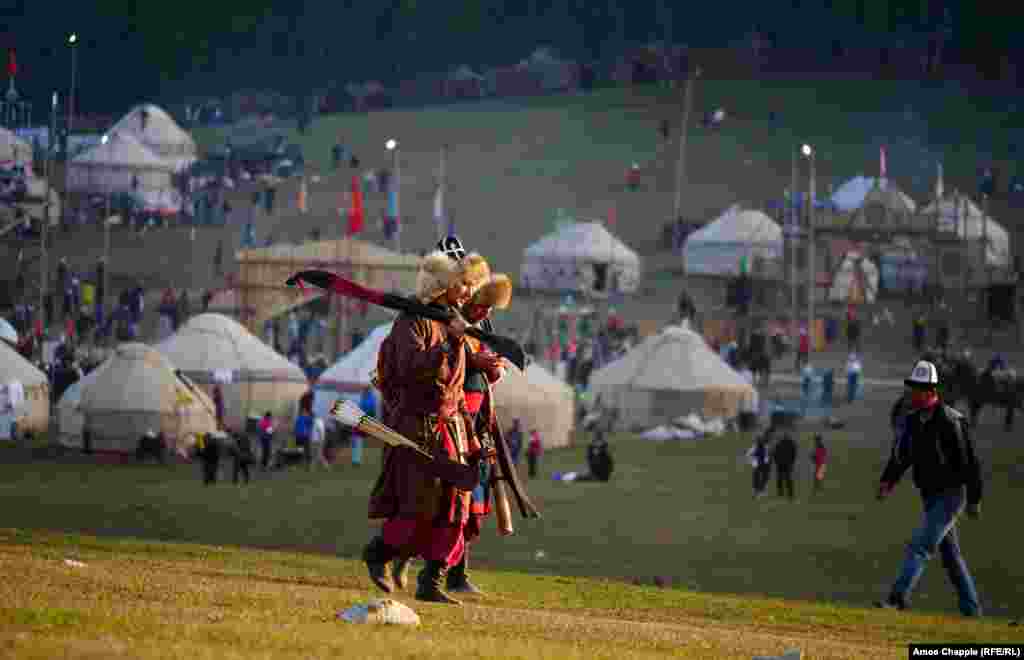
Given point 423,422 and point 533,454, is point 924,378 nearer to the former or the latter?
point 423,422

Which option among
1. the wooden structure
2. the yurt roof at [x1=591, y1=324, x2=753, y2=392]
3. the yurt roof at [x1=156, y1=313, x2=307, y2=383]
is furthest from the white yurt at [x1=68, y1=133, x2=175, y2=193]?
the yurt roof at [x1=591, y1=324, x2=753, y2=392]

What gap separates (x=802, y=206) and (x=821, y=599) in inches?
1746

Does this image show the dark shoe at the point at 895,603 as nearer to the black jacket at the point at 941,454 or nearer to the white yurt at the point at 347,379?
the black jacket at the point at 941,454

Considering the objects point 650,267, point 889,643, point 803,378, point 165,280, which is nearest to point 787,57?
point 650,267

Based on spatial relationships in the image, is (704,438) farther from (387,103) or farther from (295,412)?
(387,103)

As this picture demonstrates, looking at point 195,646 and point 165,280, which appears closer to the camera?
point 195,646

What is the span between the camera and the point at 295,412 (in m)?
37.2

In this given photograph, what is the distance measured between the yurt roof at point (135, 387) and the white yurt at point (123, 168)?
25.9 meters

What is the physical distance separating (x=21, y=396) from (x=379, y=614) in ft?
83.2

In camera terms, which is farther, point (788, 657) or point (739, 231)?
point (739, 231)

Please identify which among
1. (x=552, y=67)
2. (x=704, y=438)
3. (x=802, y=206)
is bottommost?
(x=704, y=438)

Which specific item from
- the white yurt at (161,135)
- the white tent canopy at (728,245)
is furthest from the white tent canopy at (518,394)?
the white yurt at (161,135)

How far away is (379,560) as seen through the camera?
430 inches

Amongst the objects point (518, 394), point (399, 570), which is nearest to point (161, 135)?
point (518, 394)
